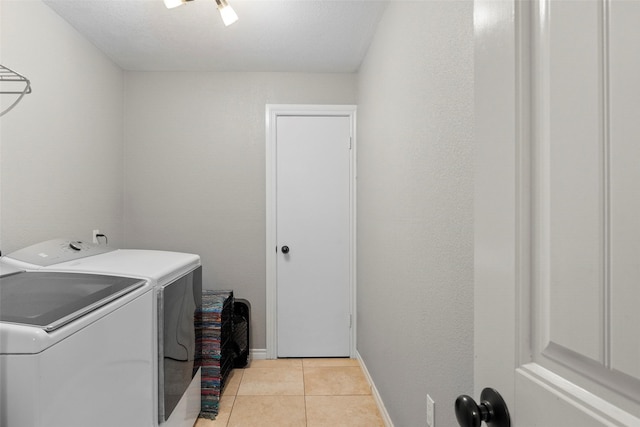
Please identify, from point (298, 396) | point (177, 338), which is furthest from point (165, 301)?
point (298, 396)

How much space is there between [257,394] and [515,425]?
2190 millimetres

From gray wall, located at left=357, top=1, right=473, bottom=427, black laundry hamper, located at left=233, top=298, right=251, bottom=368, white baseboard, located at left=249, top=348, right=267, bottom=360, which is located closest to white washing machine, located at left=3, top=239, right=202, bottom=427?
black laundry hamper, located at left=233, top=298, right=251, bottom=368

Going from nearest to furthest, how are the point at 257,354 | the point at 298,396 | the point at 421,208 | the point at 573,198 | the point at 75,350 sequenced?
1. the point at 573,198
2. the point at 75,350
3. the point at 421,208
4. the point at 298,396
5. the point at 257,354

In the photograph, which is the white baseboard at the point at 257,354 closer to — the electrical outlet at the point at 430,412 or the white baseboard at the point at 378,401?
the white baseboard at the point at 378,401

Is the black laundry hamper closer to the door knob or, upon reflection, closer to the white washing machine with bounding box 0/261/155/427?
the white washing machine with bounding box 0/261/155/427

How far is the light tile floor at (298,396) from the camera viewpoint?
2.05 meters

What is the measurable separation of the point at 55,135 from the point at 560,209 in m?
2.47

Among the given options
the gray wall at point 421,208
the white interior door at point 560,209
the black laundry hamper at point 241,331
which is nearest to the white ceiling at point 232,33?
the gray wall at point 421,208

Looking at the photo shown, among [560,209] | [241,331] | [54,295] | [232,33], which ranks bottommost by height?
[241,331]

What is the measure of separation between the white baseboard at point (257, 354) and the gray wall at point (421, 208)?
1055 millimetres

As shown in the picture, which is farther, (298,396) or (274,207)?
(274,207)

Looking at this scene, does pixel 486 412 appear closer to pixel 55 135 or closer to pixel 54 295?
pixel 54 295

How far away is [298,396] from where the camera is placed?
2.30 metres

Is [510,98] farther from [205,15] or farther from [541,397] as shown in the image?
[205,15]
